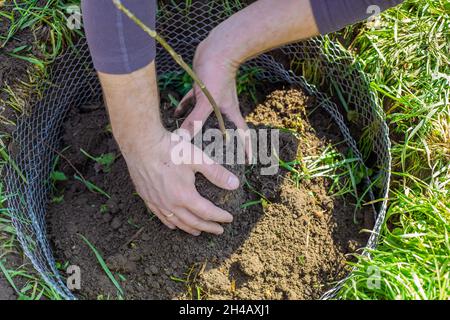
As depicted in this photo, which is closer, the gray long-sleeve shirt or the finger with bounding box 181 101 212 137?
the gray long-sleeve shirt

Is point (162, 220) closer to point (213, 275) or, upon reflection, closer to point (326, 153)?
point (213, 275)

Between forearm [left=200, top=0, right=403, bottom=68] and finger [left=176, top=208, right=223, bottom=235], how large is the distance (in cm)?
47

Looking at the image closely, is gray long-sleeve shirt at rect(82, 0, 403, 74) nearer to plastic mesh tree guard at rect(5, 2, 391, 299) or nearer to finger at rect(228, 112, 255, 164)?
finger at rect(228, 112, 255, 164)

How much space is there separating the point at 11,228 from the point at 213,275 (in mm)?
554

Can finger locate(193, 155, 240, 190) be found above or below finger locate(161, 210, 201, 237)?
above

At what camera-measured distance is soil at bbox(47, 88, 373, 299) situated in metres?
1.78

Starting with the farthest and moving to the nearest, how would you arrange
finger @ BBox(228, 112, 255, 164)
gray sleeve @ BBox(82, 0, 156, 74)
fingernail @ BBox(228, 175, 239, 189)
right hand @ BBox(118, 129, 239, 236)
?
finger @ BBox(228, 112, 255, 164) < fingernail @ BBox(228, 175, 239, 189) < right hand @ BBox(118, 129, 239, 236) < gray sleeve @ BBox(82, 0, 156, 74)

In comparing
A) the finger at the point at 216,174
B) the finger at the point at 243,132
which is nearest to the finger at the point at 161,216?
the finger at the point at 216,174

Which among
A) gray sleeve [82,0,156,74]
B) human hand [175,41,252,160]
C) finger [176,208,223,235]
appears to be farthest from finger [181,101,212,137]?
gray sleeve [82,0,156,74]

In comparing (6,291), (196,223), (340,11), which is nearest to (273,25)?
(340,11)

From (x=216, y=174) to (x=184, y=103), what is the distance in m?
0.31

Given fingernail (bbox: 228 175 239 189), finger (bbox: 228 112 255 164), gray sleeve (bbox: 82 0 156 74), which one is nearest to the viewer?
gray sleeve (bbox: 82 0 156 74)

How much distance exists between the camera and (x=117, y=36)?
1443 mm
